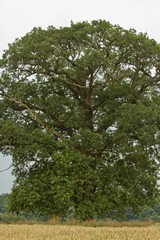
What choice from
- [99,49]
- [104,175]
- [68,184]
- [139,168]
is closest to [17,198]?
[68,184]

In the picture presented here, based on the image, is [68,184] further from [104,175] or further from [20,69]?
[20,69]

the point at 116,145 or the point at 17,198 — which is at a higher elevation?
the point at 116,145

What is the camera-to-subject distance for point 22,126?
31.3m

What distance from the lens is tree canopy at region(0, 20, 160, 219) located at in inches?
1116

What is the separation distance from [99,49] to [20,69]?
6.17 m

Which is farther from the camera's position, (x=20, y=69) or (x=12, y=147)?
(x=20, y=69)

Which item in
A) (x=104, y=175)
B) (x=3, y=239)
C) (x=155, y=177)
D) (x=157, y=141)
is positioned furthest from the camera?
(x=155, y=177)

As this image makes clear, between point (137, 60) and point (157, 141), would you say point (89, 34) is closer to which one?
point (137, 60)

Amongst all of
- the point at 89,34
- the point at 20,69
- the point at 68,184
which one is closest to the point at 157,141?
the point at 68,184

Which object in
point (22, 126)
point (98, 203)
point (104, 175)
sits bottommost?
point (98, 203)

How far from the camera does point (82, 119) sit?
3145 cm

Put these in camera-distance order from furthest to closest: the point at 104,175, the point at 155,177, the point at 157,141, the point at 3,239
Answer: the point at 155,177, the point at 104,175, the point at 157,141, the point at 3,239

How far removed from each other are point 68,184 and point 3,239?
45.8ft

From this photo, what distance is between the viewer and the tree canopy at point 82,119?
2834cm
